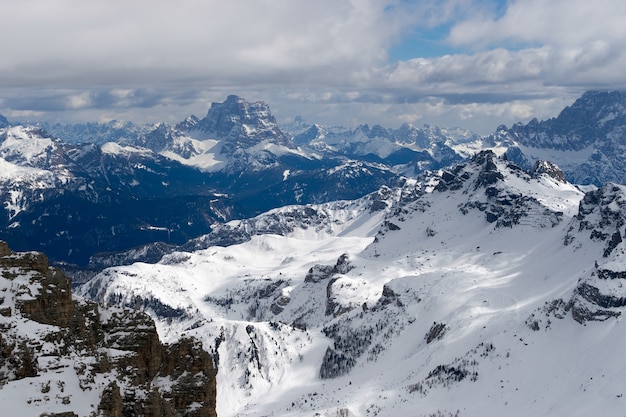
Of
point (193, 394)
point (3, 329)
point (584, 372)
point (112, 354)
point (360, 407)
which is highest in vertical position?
point (3, 329)

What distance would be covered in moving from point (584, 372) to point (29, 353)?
544 feet

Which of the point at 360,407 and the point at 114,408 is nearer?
the point at 114,408

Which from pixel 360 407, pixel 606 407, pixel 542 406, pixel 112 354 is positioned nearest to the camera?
pixel 112 354

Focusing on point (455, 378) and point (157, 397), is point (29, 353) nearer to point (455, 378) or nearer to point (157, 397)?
point (157, 397)

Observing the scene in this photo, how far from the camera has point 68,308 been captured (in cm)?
5588

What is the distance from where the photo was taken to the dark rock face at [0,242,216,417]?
47938 millimetres

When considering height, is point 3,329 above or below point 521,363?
above

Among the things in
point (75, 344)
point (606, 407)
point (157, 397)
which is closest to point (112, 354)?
point (75, 344)

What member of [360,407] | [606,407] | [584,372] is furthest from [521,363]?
[360,407]

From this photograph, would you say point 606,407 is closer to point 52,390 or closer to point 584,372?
point 584,372

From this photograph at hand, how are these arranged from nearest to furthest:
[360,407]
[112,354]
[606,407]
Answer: [112,354] < [606,407] < [360,407]

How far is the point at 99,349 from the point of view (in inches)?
2115

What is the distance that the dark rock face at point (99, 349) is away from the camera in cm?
4794

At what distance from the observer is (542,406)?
169 metres
